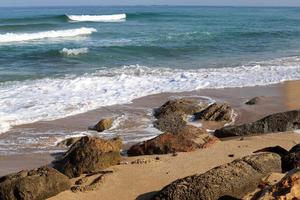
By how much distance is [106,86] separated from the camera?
13.9 metres

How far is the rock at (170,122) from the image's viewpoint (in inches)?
373

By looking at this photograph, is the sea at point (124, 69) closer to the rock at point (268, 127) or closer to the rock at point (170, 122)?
the rock at point (170, 122)

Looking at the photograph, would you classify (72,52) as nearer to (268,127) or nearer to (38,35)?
(38,35)

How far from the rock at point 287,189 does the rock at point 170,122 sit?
14.2 ft

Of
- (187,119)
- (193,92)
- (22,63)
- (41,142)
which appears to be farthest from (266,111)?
(22,63)

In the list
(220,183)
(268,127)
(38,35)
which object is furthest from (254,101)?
(38,35)

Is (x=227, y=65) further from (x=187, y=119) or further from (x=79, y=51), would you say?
(x=187, y=119)

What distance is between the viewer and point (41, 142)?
29.0 ft

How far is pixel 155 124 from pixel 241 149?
8.20 feet

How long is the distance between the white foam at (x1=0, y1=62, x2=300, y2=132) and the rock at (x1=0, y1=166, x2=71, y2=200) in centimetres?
363

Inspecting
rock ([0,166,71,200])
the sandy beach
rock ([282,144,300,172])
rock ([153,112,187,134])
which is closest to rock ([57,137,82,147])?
the sandy beach

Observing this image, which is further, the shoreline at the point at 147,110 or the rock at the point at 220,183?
the shoreline at the point at 147,110

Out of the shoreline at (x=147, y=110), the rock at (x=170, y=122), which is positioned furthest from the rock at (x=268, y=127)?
the shoreline at (x=147, y=110)

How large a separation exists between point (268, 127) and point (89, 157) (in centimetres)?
362
